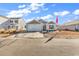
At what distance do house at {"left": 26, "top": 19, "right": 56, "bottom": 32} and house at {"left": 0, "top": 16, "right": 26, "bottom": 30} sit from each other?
0.07 metres

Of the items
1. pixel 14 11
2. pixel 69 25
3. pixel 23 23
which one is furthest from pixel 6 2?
pixel 69 25

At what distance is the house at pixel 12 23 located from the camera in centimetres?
277

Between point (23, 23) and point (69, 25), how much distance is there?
1.72ft

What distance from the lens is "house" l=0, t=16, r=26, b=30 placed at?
9.10ft

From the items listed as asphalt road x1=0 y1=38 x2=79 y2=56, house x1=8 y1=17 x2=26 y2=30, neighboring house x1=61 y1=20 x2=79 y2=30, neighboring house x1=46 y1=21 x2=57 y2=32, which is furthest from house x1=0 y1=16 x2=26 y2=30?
neighboring house x1=61 y1=20 x2=79 y2=30

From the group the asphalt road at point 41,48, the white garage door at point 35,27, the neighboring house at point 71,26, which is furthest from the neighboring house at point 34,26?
the neighboring house at point 71,26

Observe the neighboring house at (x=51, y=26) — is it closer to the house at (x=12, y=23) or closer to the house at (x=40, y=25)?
the house at (x=40, y=25)

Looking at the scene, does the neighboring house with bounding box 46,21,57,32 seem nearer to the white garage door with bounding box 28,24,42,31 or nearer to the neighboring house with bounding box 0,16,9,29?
the white garage door with bounding box 28,24,42,31

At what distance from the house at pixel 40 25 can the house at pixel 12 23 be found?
0.07 m

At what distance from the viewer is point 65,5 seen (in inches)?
107

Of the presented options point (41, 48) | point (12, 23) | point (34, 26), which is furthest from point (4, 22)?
point (41, 48)

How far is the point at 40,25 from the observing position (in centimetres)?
281

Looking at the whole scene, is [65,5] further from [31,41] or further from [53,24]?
[31,41]

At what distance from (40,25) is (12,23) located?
32cm
